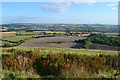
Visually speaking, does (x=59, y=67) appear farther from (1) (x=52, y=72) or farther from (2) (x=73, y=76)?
(2) (x=73, y=76)

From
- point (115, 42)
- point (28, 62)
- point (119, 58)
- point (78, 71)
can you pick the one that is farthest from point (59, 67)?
point (115, 42)

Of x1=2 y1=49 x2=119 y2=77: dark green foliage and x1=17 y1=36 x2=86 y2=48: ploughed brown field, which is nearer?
x1=2 y1=49 x2=119 y2=77: dark green foliage

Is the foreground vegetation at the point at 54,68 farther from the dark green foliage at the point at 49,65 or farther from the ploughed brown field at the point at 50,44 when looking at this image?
the ploughed brown field at the point at 50,44

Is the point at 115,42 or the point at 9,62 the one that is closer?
the point at 9,62

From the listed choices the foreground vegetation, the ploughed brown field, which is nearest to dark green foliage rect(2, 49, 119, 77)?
the foreground vegetation

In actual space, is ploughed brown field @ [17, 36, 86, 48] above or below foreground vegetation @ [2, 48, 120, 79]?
below

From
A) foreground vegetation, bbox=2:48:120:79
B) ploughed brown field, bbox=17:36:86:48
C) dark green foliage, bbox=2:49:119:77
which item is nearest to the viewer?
foreground vegetation, bbox=2:48:120:79

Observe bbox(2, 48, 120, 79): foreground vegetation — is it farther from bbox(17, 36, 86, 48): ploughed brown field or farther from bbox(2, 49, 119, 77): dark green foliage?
bbox(17, 36, 86, 48): ploughed brown field

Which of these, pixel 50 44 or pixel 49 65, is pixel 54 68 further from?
pixel 50 44

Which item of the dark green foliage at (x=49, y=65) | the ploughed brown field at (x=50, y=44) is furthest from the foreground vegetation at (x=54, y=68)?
the ploughed brown field at (x=50, y=44)

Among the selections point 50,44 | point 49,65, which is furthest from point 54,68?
point 50,44

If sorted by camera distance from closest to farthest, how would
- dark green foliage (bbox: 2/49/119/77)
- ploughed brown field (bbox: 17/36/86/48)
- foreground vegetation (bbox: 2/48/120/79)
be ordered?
foreground vegetation (bbox: 2/48/120/79), dark green foliage (bbox: 2/49/119/77), ploughed brown field (bbox: 17/36/86/48)
